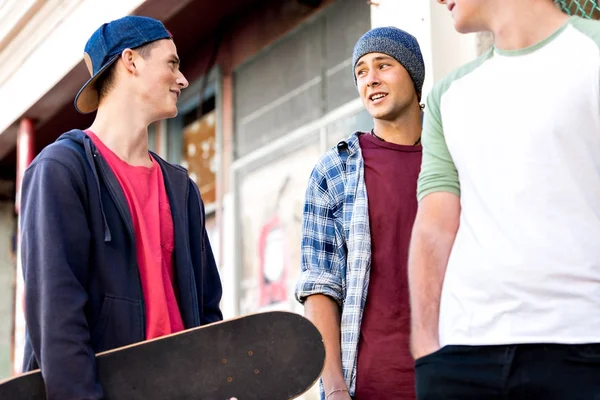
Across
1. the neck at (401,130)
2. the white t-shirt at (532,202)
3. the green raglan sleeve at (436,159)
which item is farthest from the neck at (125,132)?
the white t-shirt at (532,202)

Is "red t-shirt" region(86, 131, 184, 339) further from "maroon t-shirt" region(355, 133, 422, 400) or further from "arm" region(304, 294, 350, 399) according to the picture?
"maroon t-shirt" region(355, 133, 422, 400)

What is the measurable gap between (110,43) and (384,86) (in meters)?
0.92

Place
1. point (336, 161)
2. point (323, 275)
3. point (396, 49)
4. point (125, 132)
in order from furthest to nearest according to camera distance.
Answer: point (396, 49), point (336, 161), point (323, 275), point (125, 132)

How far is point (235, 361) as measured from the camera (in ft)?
9.99

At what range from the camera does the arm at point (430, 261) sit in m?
2.37

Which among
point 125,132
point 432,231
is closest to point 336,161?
point 125,132

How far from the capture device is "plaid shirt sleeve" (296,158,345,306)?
3449mm

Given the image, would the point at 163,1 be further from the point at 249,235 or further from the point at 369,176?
the point at 369,176

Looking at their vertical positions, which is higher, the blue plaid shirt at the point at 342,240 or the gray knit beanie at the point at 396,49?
the gray knit beanie at the point at 396,49

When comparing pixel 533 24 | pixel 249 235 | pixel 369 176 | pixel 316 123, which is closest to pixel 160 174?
pixel 369 176

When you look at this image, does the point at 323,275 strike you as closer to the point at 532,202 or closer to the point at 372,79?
the point at 372,79

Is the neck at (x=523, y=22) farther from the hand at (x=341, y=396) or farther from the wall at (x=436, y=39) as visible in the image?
the wall at (x=436, y=39)

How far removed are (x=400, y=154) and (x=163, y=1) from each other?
4387 mm

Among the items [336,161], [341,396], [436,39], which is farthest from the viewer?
[436,39]
